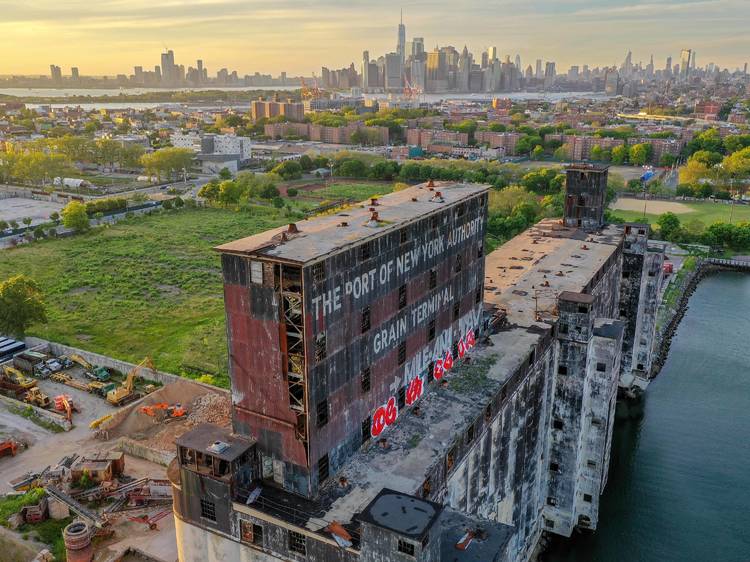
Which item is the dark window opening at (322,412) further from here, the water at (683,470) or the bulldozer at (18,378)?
the bulldozer at (18,378)

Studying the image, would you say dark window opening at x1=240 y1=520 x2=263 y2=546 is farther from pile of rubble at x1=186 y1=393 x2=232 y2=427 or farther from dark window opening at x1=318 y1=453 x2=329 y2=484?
pile of rubble at x1=186 y1=393 x2=232 y2=427

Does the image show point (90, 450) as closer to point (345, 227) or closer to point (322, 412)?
point (322, 412)

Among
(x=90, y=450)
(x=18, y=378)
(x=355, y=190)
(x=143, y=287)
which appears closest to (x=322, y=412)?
(x=90, y=450)

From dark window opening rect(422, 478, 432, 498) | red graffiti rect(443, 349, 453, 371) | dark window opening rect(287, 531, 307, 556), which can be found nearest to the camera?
dark window opening rect(287, 531, 307, 556)

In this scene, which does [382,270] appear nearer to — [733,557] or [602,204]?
[733,557]

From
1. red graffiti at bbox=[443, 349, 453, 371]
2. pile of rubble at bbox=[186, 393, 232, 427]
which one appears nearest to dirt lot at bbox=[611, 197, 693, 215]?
pile of rubble at bbox=[186, 393, 232, 427]

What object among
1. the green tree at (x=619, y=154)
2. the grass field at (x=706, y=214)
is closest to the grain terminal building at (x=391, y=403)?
the grass field at (x=706, y=214)

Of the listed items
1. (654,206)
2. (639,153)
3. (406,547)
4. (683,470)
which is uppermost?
(406,547)
